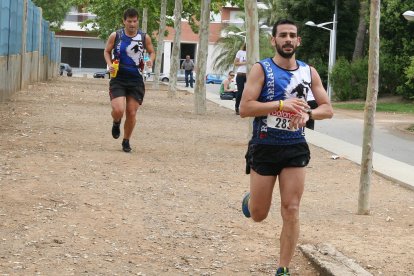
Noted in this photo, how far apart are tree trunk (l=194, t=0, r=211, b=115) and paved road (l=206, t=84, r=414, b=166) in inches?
115

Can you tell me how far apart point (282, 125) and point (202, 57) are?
18116mm

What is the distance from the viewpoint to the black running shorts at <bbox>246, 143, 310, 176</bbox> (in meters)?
6.71

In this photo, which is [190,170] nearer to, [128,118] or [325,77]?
[128,118]

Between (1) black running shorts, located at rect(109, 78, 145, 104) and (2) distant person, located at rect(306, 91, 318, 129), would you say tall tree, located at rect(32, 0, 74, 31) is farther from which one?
(2) distant person, located at rect(306, 91, 318, 129)

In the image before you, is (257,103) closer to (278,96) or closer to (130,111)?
(278,96)

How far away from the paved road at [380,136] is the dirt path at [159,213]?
11.1 feet

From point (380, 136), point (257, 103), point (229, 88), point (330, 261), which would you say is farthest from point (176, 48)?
point (257, 103)

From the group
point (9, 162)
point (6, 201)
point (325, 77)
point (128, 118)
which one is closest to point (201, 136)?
point (128, 118)

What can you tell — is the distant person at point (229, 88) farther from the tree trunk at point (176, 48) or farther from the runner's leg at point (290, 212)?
the runner's leg at point (290, 212)

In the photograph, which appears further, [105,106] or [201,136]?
[105,106]

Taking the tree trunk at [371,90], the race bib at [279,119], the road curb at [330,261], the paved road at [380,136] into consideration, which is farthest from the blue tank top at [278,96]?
the paved road at [380,136]

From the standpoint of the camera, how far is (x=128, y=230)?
26.8ft

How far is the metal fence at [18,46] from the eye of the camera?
72.9 feet

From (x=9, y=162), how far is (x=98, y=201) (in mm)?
2531
